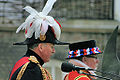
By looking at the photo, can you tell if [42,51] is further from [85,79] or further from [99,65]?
[99,65]

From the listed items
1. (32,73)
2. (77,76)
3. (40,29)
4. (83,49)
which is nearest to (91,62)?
(83,49)

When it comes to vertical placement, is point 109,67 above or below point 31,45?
below

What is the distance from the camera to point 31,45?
322 centimetres

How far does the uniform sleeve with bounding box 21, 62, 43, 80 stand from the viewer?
2.90 meters

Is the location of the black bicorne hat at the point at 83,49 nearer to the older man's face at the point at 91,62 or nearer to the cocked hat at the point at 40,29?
the older man's face at the point at 91,62

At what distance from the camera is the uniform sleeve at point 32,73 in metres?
2.90

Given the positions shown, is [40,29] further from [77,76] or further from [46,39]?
[77,76]

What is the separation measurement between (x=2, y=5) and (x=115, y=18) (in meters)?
4.17

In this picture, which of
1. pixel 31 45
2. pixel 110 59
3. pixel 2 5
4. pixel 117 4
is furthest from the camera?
pixel 117 4

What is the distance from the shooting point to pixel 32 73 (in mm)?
2928

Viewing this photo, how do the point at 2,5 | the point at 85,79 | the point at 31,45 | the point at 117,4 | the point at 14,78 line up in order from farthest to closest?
the point at 117,4
the point at 2,5
the point at 85,79
the point at 31,45
the point at 14,78

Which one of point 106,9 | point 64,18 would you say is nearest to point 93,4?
point 106,9

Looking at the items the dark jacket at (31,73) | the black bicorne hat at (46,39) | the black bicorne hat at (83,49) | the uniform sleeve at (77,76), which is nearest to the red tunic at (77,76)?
the uniform sleeve at (77,76)

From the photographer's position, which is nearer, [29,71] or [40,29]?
[29,71]
